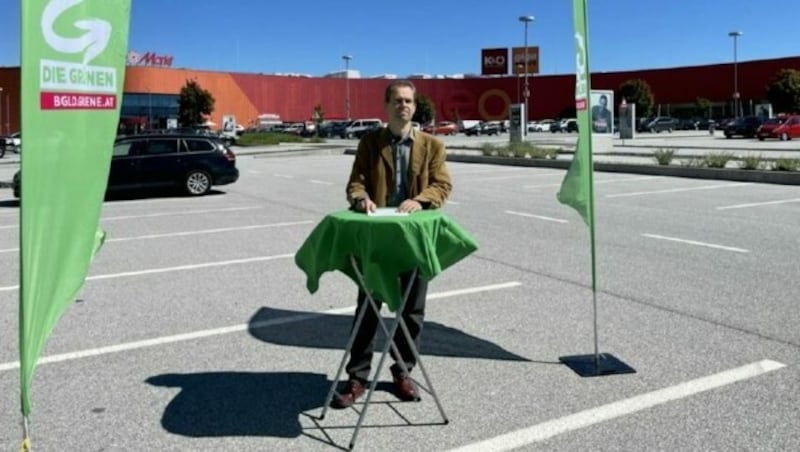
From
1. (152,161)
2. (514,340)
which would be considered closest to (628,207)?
(514,340)

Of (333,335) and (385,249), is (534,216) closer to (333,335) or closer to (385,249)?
(333,335)

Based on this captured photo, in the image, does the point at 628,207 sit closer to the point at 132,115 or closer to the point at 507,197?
the point at 507,197

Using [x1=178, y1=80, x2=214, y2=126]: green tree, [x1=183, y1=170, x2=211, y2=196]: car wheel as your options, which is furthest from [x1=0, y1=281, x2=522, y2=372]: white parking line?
[x1=178, y1=80, x2=214, y2=126]: green tree

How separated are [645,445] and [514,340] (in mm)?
1844

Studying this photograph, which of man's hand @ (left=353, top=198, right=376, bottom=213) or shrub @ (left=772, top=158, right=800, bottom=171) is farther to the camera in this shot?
shrub @ (left=772, top=158, right=800, bottom=171)

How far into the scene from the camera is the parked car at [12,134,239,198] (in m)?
17.1

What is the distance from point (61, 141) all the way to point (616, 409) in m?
3.04

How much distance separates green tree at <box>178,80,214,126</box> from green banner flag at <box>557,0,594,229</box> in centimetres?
7923

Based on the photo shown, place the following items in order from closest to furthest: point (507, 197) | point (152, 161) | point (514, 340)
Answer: point (514, 340), point (507, 197), point (152, 161)

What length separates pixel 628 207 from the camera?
13844mm

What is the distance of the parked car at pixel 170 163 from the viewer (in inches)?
672

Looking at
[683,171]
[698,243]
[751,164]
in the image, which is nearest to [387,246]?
[698,243]

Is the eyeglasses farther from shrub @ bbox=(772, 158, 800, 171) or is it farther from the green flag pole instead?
shrub @ bbox=(772, 158, 800, 171)

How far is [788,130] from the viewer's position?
4356 centimetres
